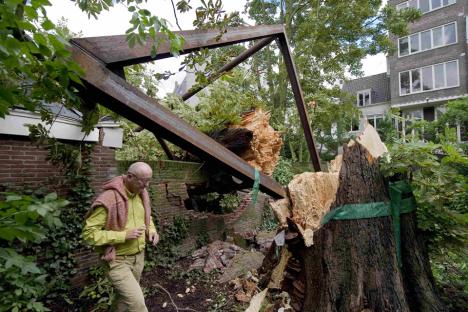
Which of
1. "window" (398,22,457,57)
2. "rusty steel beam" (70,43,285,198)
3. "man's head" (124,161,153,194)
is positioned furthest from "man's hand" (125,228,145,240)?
"window" (398,22,457,57)

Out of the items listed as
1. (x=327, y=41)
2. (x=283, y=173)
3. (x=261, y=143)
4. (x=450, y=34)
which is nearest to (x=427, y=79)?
(x=450, y=34)

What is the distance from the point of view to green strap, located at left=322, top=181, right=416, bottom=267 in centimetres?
271

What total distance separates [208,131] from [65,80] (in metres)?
3.29

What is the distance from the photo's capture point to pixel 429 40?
77.2 ft

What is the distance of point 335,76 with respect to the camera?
46.4 feet

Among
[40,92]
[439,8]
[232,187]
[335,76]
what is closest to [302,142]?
[335,76]

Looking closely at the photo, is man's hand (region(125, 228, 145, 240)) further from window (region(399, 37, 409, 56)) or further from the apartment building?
window (region(399, 37, 409, 56))

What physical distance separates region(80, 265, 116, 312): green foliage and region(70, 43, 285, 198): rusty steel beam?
8.19 ft

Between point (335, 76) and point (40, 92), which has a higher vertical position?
point (335, 76)

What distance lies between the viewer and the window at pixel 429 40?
22.3 m

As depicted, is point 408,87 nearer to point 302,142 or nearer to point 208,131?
point 302,142

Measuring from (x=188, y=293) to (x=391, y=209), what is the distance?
11.2ft

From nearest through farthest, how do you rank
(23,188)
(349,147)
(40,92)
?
1. (40,92)
2. (349,147)
3. (23,188)

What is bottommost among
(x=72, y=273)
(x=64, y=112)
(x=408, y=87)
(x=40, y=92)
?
(x=72, y=273)
